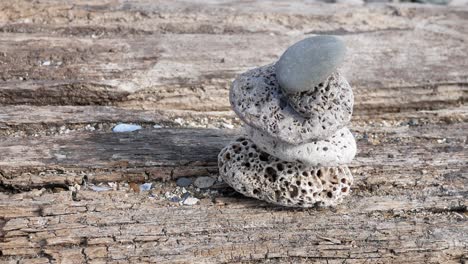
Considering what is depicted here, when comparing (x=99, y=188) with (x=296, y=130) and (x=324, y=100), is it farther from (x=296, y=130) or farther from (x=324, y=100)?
(x=324, y=100)

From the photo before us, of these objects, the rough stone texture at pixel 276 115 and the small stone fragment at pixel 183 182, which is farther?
Answer: the small stone fragment at pixel 183 182

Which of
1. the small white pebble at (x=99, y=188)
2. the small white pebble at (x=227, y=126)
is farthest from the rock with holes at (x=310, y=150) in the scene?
the small white pebble at (x=227, y=126)

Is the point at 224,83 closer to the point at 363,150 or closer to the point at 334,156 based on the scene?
the point at 363,150

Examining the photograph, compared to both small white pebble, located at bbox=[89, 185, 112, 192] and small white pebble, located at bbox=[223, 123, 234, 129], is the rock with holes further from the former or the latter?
small white pebble, located at bbox=[223, 123, 234, 129]

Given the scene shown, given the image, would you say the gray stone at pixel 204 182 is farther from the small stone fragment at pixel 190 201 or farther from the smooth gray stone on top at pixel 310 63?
the smooth gray stone on top at pixel 310 63

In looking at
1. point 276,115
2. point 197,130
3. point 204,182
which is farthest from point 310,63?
point 197,130

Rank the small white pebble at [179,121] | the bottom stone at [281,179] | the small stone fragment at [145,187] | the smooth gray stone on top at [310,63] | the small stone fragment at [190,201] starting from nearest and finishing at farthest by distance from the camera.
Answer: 1. the smooth gray stone on top at [310,63]
2. the bottom stone at [281,179]
3. the small stone fragment at [190,201]
4. the small stone fragment at [145,187]
5. the small white pebble at [179,121]

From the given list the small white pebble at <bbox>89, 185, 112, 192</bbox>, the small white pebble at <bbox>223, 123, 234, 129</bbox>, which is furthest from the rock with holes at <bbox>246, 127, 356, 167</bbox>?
the small white pebble at <bbox>223, 123, 234, 129</bbox>
